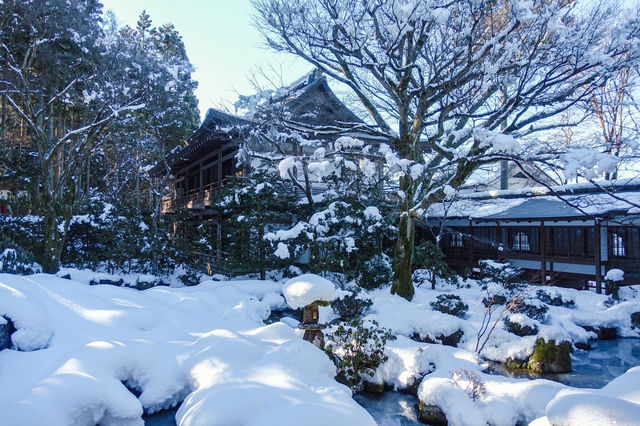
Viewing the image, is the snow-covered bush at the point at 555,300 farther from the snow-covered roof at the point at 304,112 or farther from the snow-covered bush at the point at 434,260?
the snow-covered roof at the point at 304,112

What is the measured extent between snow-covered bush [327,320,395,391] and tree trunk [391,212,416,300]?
4.42 m

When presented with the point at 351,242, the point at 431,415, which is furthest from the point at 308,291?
the point at 351,242

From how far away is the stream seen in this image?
5391 mm

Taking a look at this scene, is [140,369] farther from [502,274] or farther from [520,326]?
[502,274]

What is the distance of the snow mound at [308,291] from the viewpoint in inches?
221

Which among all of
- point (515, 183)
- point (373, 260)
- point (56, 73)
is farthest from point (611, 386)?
point (515, 183)

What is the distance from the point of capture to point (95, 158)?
82.3 ft

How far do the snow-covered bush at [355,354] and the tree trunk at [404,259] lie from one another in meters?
4.42

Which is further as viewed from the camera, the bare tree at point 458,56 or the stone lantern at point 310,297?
the bare tree at point 458,56

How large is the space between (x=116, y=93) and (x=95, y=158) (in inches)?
552

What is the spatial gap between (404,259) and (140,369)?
740cm

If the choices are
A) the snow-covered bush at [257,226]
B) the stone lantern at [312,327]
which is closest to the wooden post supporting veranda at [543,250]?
the snow-covered bush at [257,226]

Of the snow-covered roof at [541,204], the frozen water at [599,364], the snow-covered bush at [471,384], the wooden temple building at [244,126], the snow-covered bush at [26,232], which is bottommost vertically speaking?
the frozen water at [599,364]

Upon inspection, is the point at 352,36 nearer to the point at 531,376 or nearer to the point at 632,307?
the point at 531,376
